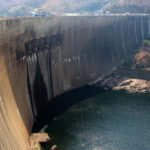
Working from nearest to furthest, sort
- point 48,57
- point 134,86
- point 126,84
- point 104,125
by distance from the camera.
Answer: point 104,125, point 48,57, point 134,86, point 126,84

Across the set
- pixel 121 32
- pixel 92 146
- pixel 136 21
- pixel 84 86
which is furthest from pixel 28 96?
pixel 136 21

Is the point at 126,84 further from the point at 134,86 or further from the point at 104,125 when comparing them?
the point at 104,125

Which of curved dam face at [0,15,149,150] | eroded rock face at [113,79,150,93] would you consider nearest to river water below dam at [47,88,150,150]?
eroded rock face at [113,79,150,93]

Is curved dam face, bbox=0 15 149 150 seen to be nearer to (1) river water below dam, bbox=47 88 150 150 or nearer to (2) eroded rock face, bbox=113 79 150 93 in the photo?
(1) river water below dam, bbox=47 88 150 150

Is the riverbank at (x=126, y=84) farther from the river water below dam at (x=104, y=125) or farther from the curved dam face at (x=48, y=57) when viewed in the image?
the river water below dam at (x=104, y=125)

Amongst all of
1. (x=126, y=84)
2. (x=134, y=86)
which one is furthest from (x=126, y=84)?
(x=134, y=86)

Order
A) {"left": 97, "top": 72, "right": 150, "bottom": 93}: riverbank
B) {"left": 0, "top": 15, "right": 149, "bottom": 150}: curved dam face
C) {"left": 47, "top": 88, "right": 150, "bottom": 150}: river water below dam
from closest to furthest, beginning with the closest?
1. {"left": 0, "top": 15, "right": 149, "bottom": 150}: curved dam face
2. {"left": 47, "top": 88, "right": 150, "bottom": 150}: river water below dam
3. {"left": 97, "top": 72, "right": 150, "bottom": 93}: riverbank
